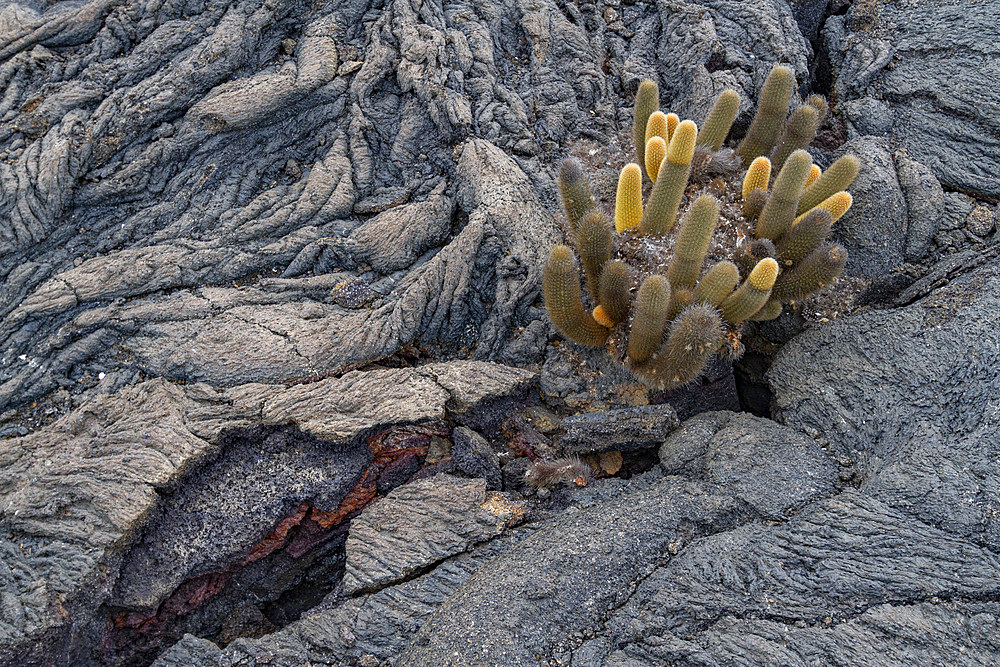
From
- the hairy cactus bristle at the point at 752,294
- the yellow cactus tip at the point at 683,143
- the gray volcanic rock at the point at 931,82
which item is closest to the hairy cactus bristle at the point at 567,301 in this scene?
the hairy cactus bristle at the point at 752,294

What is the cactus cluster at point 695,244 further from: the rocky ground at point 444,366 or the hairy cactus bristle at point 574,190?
the rocky ground at point 444,366

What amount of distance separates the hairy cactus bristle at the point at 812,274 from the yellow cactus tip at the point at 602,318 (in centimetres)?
116

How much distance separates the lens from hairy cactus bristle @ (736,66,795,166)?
5266 mm

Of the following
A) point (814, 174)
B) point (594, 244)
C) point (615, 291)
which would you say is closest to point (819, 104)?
point (814, 174)

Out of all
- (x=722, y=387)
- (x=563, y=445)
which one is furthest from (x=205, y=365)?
(x=722, y=387)

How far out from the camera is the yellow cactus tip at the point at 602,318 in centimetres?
473

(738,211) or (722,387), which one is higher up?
(738,211)

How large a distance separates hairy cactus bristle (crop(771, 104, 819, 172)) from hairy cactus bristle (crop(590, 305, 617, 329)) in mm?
2075

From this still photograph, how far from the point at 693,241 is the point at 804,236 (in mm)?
948

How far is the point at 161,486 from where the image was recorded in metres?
4.04

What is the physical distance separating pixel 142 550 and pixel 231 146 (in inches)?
130

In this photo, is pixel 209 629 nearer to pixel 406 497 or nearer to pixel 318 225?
pixel 406 497

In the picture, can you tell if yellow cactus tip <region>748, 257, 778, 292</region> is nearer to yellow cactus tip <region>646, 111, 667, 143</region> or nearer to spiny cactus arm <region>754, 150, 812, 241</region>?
spiny cactus arm <region>754, 150, 812, 241</region>

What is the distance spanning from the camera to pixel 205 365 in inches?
184
